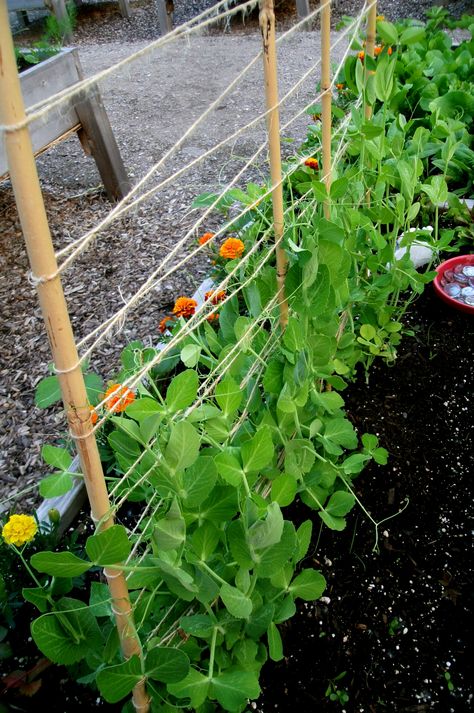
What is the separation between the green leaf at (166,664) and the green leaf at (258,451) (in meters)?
0.27

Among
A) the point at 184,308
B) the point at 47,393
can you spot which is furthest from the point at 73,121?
the point at 47,393

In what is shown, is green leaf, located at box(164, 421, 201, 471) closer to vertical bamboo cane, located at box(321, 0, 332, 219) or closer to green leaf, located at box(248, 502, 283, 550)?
green leaf, located at box(248, 502, 283, 550)

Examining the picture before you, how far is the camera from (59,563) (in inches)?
29.4

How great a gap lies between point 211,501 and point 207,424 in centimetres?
14

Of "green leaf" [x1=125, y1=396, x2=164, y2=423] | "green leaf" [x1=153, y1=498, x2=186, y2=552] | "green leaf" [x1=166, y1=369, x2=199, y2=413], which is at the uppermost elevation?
"green leaf" [x1=166, y1=369, x2=199, y2=413]

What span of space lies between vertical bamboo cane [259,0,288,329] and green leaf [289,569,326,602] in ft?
1.64

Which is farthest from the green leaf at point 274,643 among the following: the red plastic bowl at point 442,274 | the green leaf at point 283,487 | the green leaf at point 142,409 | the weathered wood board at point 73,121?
the weathered wood board at point 73,121

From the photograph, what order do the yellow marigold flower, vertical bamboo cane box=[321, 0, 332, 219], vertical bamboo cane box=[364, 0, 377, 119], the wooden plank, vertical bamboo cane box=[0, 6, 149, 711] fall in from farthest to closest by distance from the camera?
the wooden plank
vertical bamboo cane box=[364, 0, 377, 119]
vertical bamboo cane box=[321, 0, 332, 219]
the yellow marigold flower
vertical bamboo cane box=[0, 6, 149, 711]

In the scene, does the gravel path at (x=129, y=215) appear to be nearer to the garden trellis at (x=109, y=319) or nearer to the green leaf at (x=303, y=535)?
the garden trellis at (x=109, y=319)

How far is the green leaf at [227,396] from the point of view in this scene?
99 cm

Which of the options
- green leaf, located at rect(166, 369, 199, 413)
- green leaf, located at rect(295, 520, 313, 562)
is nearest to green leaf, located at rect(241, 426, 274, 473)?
green leaf, located at rect(166, 369, 199, 413)

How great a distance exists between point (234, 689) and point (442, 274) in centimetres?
160

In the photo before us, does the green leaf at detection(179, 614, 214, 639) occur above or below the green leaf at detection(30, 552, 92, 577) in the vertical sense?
below

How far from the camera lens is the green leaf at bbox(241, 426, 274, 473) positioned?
Result: 36.5 inches
